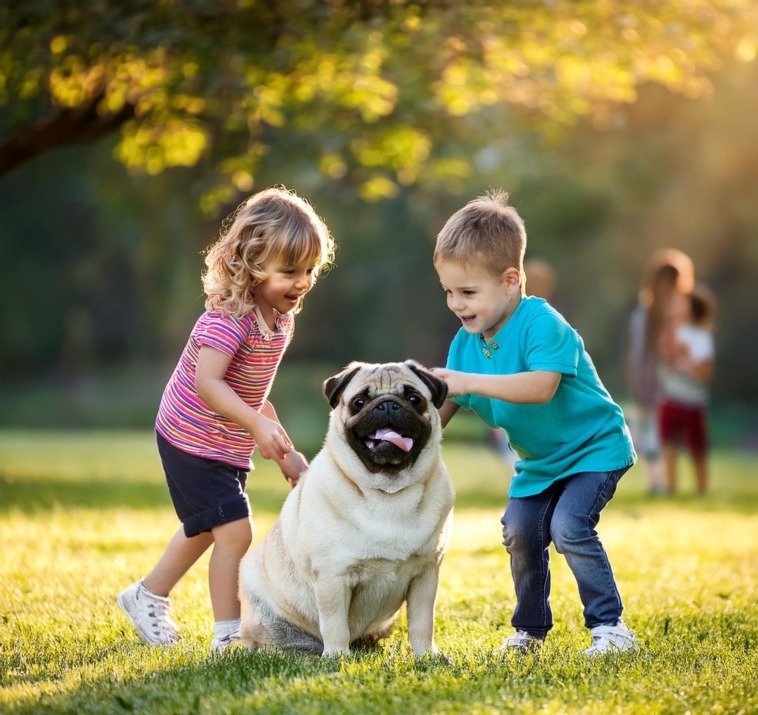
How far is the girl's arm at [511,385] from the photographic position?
4031 mm

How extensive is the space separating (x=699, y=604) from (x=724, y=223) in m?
22.4

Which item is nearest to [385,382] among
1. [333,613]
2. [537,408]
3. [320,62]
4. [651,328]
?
[537,408]

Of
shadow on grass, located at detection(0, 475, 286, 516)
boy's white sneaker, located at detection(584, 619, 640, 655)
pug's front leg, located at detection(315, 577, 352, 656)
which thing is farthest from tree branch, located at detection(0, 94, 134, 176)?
boy's white sneaker, located at detection(584, 619, 640, 655)

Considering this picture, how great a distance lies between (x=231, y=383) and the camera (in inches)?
181

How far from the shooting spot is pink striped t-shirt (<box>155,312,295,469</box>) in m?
4.56

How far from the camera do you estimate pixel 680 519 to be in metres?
9.80

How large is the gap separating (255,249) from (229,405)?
71 cm

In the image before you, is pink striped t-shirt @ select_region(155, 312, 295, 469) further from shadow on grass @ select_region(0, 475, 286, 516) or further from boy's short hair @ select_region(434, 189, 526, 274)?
shadow on grass @ select_region(0, 475, 286, 516)

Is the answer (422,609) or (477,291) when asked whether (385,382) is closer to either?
(477,291)

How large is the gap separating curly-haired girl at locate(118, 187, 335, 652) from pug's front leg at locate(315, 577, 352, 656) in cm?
63

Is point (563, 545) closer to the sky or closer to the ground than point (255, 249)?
closer to the ground

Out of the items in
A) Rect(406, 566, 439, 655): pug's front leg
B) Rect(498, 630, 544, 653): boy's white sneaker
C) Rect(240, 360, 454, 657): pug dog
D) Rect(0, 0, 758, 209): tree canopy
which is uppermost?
Rect(0, 0, 758, 209): tree canopy

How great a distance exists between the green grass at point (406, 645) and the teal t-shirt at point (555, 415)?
0.74 metres

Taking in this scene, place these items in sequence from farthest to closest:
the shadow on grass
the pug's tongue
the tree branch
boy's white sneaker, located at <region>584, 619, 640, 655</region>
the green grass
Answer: the tree branch → the shadow on grass → boy's white sneaker, located at <region>584, 619, 640, 655</region> → the pug's tongue → the green grass
